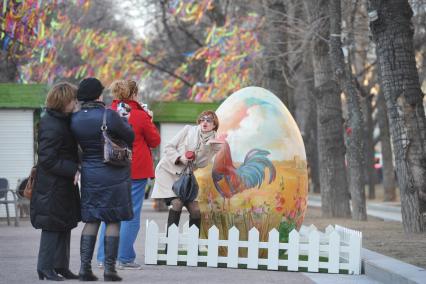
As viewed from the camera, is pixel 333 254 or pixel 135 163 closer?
pixel 135 163

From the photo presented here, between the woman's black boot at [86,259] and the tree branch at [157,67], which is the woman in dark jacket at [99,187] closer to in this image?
the woman's black boot at [86,259]

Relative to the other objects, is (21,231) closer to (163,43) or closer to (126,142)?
(126,142)

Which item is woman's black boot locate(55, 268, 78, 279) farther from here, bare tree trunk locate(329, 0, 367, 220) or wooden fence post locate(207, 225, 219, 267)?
bare tree trunk locate(329, 0, 367, 220)

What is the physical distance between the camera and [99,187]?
972cm

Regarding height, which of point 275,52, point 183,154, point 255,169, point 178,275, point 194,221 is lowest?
point 178,275

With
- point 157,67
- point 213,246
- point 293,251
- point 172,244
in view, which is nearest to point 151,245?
point 172,244

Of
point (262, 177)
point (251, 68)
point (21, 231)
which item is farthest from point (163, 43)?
point (262, 177)

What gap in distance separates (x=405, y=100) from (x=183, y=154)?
4.94 metres

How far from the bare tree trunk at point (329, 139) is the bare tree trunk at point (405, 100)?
19.6ft

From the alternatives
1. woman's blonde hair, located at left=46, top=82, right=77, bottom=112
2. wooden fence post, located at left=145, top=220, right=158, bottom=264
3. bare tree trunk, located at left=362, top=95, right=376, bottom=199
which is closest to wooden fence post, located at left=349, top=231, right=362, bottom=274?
wooden fence post, located at left=145, top=220, right=158, bottom=264

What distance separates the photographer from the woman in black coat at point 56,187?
981 cm

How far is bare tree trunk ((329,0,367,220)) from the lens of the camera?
2059 centimetres

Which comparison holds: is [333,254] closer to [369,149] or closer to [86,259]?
[86,259]

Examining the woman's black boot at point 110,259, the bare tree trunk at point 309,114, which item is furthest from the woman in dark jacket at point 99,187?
the bare tree trunk at point 309,114
